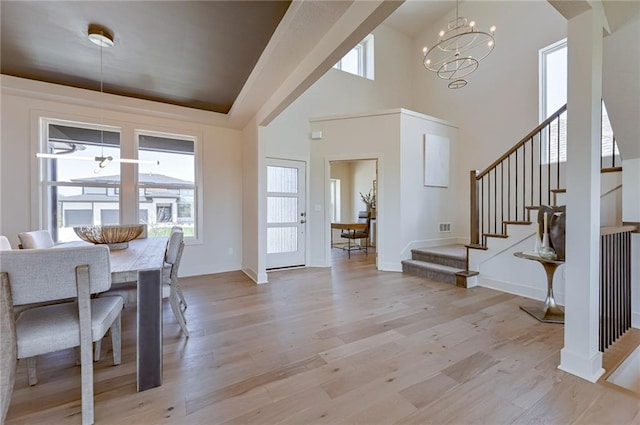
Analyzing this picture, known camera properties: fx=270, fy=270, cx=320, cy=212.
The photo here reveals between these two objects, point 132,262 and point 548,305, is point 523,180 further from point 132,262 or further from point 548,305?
point 132,262

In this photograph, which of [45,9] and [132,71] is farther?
[132,71]

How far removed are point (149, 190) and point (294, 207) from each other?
2379mm

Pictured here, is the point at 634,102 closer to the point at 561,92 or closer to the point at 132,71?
the point at 561,92

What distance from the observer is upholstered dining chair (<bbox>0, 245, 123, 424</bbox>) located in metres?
1.30

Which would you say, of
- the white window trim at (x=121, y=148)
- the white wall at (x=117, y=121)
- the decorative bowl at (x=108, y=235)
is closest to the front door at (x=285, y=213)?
the white wall at (x=117, y=121)

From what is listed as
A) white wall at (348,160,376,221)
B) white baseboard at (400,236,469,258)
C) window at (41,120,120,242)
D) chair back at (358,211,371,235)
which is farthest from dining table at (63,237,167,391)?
white wall at (348,160,376,221)

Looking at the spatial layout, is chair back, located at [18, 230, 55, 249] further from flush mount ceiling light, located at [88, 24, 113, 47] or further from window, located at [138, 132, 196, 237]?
flush mount ceiling light, located at [88, 24, 113, 47]

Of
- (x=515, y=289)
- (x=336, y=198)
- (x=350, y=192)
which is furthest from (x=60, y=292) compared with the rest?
(x=350, y=192)

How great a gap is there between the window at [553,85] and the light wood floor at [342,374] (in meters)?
3.10

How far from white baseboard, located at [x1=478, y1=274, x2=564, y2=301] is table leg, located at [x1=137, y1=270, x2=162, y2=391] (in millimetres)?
4018

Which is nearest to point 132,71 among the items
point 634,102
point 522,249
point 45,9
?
point 45,9

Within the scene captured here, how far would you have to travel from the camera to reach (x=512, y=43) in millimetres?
4961

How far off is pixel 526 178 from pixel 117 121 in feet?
21.9

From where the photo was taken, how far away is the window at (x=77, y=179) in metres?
3.68
